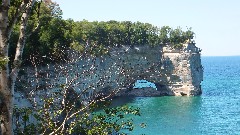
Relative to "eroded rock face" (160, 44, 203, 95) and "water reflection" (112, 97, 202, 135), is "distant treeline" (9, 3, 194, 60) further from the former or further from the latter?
"water reflection" (112, 97, 202, 135)

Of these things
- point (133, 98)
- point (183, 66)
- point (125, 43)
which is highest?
point (125, 43)

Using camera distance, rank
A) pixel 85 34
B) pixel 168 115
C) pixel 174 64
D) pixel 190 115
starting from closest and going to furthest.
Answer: pixel 190 115
pixel 168 115
pixel 85 34
pixel 174 64

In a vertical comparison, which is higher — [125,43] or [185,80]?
[125,43]

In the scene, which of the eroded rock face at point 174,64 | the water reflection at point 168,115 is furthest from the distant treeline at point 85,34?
the water reflection at point 168,115

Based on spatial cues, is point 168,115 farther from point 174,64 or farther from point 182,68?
point 174,64

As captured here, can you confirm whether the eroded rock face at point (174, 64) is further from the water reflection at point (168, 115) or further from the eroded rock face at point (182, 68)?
the water reflection at point (168, 115)

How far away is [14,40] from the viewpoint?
110 feet

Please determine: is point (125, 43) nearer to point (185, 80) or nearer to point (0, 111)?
point (185, 80)

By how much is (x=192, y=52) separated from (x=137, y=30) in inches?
478

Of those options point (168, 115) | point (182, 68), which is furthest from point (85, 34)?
point (182, 68)

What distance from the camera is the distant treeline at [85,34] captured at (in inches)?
1458

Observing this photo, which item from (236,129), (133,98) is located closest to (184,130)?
(236,129)

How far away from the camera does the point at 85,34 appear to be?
2302 inches

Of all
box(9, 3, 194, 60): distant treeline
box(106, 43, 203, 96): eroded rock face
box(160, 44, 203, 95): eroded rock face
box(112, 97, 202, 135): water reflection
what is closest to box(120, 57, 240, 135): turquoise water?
box(112, 97, 202, 135): water reflection
